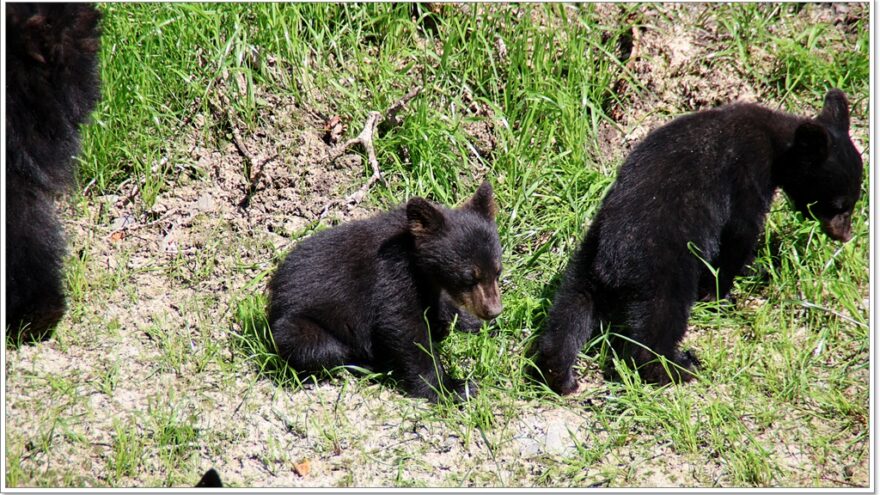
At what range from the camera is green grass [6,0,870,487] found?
203 inches

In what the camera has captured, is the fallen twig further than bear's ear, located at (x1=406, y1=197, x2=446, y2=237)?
Yes

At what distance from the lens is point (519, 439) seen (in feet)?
17.4

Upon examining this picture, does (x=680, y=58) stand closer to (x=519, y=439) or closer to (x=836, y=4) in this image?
(x=836, y=4)

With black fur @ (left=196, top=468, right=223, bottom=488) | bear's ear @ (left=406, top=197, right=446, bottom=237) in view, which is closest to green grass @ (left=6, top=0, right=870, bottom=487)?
black fur @ (left=196, top=468, right=223, bottom=488)

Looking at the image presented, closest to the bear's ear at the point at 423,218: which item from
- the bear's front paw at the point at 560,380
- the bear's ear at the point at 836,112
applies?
the bear's front paw at the point at 560,380

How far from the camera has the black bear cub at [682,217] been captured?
5.62 metres

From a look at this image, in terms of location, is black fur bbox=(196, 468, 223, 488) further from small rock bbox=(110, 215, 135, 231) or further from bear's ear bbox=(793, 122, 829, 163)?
bear's ear bbox=(793, 122, 829, 163)

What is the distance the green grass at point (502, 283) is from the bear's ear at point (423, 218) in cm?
85

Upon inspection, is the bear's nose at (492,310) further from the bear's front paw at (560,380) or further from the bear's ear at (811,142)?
the bear's ear at (811,142)

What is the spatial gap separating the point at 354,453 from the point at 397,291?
0.96 m

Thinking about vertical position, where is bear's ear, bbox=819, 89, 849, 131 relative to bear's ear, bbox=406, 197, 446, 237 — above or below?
above

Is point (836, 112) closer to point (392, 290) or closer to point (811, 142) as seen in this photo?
point (811, 142)

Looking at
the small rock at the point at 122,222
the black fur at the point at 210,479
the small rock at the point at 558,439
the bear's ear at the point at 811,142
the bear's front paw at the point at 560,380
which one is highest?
the bear's ear at the point at 811,142

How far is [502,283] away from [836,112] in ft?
8.10
